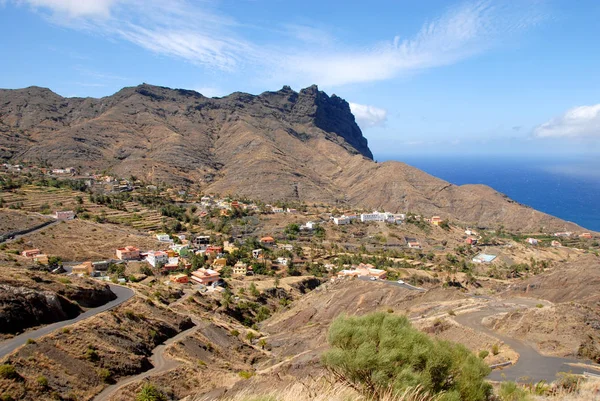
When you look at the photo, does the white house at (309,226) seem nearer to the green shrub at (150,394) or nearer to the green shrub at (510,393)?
the green shrub at (150,394)

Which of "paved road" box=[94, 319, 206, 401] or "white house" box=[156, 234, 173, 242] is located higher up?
"white house" box=[156, 234, 173, 242]

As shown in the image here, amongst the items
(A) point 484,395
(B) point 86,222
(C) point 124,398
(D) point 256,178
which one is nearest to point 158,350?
(C) point 124,398

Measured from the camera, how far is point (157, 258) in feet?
149

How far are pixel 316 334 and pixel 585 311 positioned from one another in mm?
15024

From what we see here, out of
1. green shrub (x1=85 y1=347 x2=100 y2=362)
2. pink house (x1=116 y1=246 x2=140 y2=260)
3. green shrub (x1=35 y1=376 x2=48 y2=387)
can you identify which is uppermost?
green shrub (x1=35 y1=376 x2=48 y2=387)

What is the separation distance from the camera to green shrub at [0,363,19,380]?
45.8ft

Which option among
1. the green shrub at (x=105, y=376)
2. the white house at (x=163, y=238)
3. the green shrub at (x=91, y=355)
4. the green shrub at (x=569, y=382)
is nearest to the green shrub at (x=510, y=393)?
the green shrub at (x=569, y=382)

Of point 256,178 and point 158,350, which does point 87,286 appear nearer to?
point 158,350

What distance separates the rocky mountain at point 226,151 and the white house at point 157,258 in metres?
52.3

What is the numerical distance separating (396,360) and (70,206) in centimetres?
6106

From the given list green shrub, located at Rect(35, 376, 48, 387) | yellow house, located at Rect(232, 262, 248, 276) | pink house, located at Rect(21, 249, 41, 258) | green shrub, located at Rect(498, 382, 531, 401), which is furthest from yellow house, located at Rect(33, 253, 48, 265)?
green shrub, located at Rect(498, 382, 531, 401)

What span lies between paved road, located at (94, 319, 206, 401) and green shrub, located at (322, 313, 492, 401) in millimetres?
10589

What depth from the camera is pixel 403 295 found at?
31.9 m

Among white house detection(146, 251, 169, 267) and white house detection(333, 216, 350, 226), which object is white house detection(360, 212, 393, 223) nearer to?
white house detection(333, 216, 350, 226)
